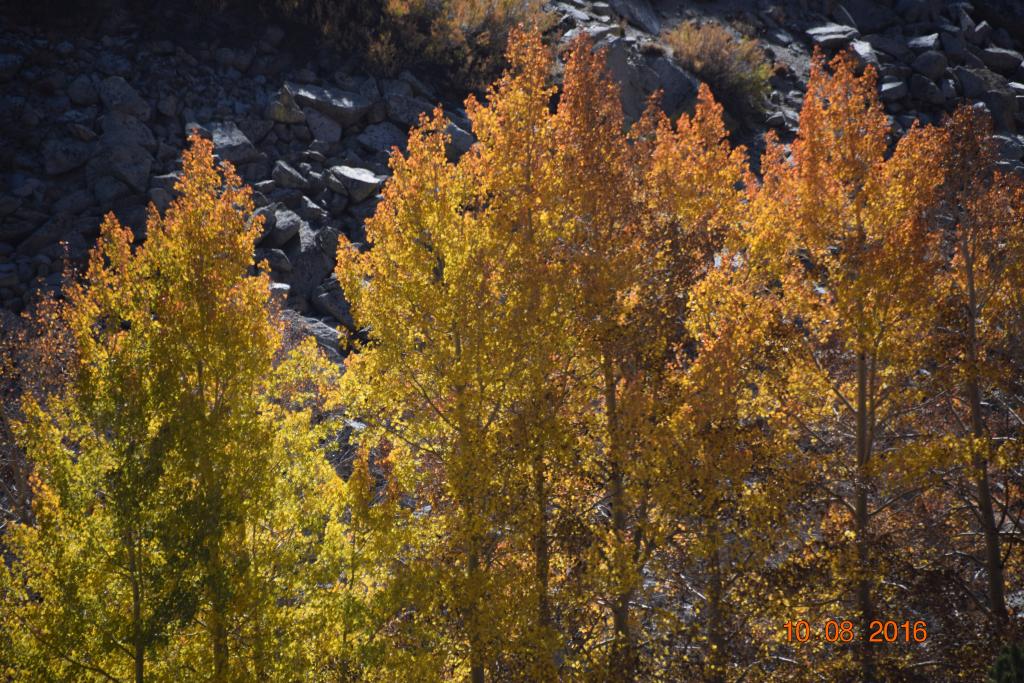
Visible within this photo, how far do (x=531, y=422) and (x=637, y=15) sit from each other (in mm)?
32389

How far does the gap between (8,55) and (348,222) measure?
1400 centimetres

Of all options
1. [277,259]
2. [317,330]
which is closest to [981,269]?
[317,330]

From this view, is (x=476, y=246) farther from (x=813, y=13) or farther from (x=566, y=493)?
(x=813, y=13)

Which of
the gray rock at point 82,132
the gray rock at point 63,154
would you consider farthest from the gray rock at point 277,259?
the gray rock at point 82,132

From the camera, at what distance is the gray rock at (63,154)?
25.4 meters

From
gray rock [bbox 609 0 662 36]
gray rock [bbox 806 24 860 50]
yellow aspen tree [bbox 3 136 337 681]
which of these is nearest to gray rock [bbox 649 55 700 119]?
gray rock [bbox 609 0 662 36]

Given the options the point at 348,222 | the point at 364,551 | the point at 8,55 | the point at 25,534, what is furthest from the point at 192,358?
the point at 8,55

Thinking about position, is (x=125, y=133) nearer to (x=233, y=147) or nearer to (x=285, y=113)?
(x=233, y=147)

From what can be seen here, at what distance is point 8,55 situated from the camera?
27.9 meters

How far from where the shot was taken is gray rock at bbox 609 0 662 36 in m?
37.8

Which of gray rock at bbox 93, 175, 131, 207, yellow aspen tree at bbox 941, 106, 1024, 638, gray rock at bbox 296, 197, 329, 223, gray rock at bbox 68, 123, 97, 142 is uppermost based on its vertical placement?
yellow aspen tree at bbox 941, 106, 1024, 638

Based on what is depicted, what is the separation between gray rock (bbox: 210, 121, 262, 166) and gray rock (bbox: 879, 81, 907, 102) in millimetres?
26644

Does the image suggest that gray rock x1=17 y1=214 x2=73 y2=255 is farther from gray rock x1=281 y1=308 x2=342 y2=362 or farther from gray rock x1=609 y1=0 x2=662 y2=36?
gray rock x1=609 y1=0 x2=662 y2=36

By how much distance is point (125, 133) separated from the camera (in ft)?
85.1
